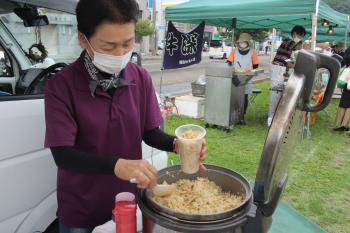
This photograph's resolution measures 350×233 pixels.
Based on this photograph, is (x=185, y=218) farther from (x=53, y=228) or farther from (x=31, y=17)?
(x=31, y=17)

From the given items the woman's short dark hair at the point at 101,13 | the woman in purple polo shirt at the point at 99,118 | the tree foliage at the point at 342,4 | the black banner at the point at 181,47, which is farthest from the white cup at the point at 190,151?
the tree foliage at the point at 342,4

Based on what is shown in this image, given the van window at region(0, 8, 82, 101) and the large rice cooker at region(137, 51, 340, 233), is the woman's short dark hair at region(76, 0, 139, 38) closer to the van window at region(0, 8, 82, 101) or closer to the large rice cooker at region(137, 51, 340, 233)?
the large rice cooker at region(137, 51, 340, 233)

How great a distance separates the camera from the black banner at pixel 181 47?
7.23 m

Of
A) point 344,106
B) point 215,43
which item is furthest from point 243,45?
point 215,43

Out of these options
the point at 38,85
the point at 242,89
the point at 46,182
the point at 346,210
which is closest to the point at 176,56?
the point at 242,89

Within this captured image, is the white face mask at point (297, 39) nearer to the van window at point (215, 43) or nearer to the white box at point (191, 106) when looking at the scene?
the white box at point (191, 106)

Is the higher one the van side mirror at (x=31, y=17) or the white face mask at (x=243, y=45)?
the van side mirror at (x=31, y=17)

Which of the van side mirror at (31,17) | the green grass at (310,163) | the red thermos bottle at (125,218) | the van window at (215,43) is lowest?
the green grass at (310,163)

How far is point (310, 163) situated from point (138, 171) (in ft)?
16.9

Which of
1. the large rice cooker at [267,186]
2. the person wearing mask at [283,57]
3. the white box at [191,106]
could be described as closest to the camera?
the large rice cooker at [267,186]

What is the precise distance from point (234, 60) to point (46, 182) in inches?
268

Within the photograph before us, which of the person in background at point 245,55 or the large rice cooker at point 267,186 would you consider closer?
the large rice cooker at point 267,186

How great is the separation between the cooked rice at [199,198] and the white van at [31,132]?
889 mm

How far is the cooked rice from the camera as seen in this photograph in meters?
1.38
